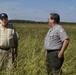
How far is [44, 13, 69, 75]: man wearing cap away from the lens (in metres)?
7.01

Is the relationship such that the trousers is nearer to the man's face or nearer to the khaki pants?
the khaki pants

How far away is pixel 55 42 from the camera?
713 centimetres

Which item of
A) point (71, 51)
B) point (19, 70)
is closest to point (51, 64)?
point (19, 70)

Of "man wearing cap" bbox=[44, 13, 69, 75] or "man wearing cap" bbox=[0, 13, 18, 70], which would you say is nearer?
"man wearing cap" bbox=[44, 13, 69, 75]

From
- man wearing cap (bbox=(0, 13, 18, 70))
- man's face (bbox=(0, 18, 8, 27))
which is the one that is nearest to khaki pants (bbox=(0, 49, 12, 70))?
man wearing cap (bbox=(0, 13, 18, 70))

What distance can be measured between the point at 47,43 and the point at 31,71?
67 centimetres

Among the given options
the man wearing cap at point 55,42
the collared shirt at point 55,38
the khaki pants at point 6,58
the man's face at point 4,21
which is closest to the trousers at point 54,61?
the man wearing cap at point 55,42

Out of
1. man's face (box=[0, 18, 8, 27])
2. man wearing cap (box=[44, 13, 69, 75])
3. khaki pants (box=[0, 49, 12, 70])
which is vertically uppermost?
man's face (box=[0, 18, 8, 27])

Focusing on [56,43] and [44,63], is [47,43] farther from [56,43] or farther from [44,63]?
[44,63]

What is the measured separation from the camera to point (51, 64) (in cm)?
732

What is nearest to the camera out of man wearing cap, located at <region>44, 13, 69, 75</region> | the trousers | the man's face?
man wearing cap, located at <region>44, 13, 69, 75</region>

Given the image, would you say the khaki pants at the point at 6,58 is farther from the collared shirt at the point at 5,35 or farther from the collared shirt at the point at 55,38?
the collared shirt at the point at 55,38

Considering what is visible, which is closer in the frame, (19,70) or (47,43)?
(19,70)

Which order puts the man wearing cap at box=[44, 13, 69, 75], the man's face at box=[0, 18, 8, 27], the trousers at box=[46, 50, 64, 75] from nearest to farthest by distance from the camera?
1. the man wearing cap at box=[44, 13, 69, 75]
2. the trousers at box=[46, 50, 64, 75]
3. the man's face at box=[0, 18, 8, 27]
